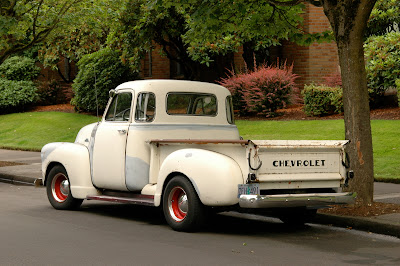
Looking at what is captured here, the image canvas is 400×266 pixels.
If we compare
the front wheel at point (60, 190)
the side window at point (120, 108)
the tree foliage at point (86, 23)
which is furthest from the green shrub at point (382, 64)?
the front wheel at point (60, 190)

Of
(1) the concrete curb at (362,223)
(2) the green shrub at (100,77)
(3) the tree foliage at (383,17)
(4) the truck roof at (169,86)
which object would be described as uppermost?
(3) the tree foliage at (383,17)

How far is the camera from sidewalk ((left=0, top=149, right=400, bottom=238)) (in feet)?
30.7

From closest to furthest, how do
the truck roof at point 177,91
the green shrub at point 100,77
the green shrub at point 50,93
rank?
the truck roof at point 177,91, the green shrub at point 100,77, the green shrub at point 50,93

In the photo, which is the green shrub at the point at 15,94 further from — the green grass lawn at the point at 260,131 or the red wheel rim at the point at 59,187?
the red wheel rim at the point at 59,187

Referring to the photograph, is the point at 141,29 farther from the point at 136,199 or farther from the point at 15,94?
the point at 136,199

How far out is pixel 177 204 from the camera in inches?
375

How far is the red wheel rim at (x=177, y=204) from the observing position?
940 centimetres

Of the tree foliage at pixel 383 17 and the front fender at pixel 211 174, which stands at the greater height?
the tree foliage at pixel 383 17

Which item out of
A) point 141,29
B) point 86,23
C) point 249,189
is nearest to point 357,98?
point 249,189

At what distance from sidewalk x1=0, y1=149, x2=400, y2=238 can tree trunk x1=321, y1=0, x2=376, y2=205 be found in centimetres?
91

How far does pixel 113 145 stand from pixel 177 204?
5.41 feet

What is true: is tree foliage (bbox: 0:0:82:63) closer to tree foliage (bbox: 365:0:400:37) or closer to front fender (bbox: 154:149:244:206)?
tree foliage (bbox: 365:0:400:37)

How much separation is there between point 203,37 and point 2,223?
16.7 feet

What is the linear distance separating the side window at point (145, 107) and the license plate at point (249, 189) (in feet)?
7.68
